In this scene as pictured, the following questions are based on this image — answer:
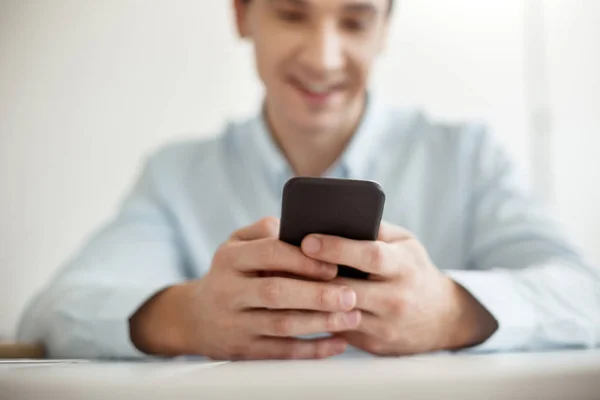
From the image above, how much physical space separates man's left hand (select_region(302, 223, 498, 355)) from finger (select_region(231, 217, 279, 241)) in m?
0.07

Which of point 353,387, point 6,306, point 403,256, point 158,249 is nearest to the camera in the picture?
point 353,387

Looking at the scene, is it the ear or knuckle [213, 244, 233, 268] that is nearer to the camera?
knuckle [213, 244, 233, 268]

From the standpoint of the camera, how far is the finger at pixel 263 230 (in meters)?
0.53

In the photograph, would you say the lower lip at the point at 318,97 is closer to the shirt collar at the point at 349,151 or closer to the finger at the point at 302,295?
the shirt collar at the point at 349,151

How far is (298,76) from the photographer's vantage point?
2.92 ft

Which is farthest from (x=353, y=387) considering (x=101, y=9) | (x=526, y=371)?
(x=101, y=9)

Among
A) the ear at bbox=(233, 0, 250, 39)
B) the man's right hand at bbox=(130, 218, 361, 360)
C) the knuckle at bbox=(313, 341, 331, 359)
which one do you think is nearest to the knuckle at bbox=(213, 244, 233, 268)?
the man's right hand at bbox=(130, 218, 361, 360)

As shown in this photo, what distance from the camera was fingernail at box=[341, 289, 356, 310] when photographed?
48cm

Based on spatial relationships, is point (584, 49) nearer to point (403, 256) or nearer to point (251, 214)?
point (251, 214)

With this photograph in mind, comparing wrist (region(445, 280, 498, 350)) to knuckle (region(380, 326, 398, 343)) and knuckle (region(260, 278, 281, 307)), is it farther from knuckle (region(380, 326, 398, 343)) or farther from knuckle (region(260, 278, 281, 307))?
knuckle (region(260, 278, 281, 307))

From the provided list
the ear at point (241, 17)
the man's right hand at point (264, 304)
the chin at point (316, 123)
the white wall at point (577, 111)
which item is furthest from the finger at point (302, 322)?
the white wall at point (577, 111)

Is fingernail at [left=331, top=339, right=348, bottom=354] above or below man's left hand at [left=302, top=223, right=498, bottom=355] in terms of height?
below

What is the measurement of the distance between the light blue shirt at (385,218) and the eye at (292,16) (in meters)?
0.20

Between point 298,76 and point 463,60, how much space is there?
3.44 feet
